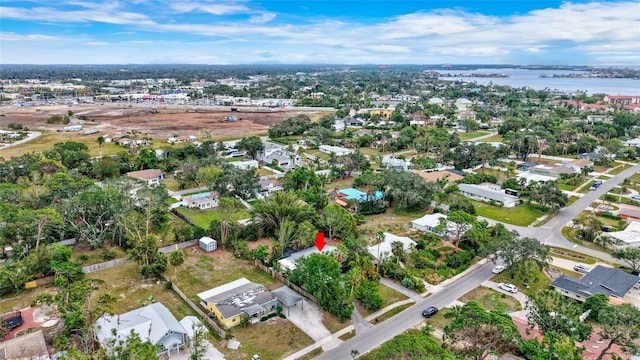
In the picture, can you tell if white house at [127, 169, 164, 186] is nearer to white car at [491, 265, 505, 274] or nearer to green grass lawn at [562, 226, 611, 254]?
white car at [491, 265, 505, 274]

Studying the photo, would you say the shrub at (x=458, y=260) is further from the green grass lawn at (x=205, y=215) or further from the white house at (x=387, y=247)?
the green grass lawn at (x=205, y=215)

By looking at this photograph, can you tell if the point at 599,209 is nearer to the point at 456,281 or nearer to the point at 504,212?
the point at 504,212

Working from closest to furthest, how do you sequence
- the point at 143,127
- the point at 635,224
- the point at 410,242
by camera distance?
the point at 410,242, the point at 635,224, the point at 143,127

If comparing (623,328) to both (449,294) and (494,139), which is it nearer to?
(449,294)

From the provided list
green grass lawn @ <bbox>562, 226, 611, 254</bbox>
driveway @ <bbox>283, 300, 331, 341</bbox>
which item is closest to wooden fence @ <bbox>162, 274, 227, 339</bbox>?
driveway @ <bbox>283, 300, 331, 341</bbox>

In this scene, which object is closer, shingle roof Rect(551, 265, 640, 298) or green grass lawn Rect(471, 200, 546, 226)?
shingle roof Rect(551, 265, 640, 298)

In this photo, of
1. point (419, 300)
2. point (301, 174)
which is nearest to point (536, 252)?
point (419, 300)

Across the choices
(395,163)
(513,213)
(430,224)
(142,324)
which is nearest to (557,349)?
(142,324)
